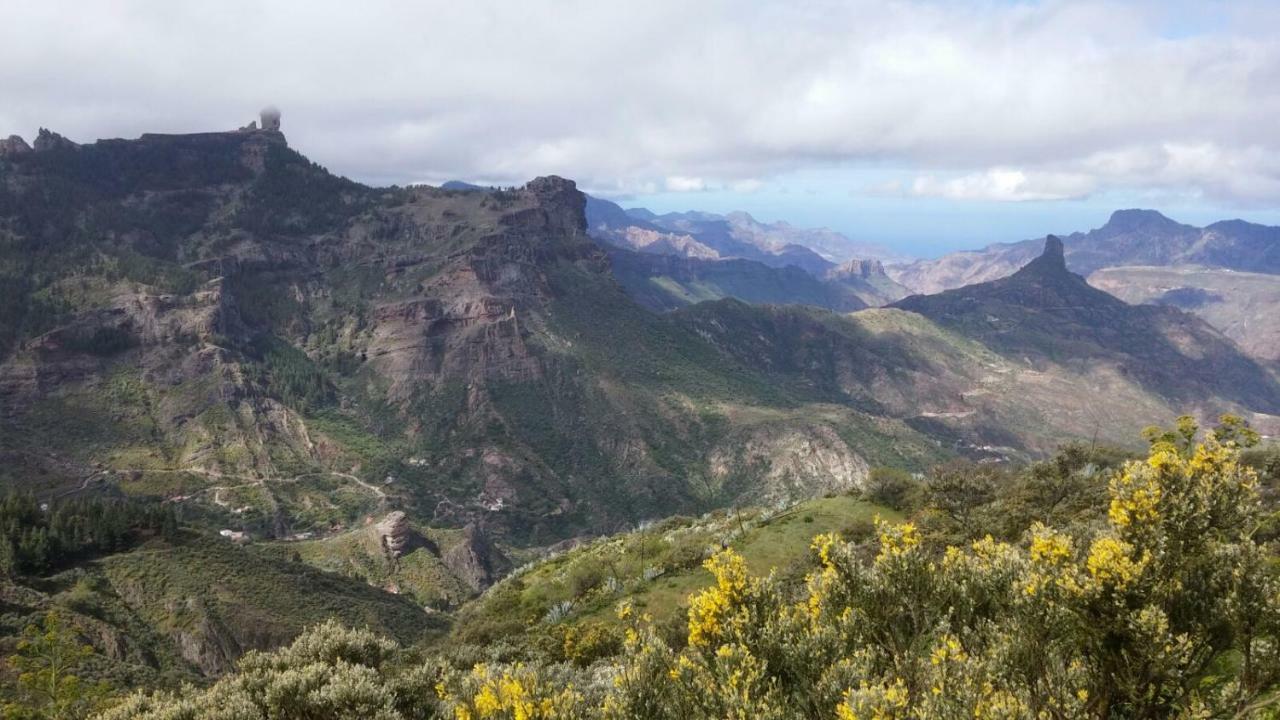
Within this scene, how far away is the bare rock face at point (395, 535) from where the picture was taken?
125562 mm

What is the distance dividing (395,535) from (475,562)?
15.9 metres

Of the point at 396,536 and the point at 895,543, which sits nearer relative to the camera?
the point at 895,543

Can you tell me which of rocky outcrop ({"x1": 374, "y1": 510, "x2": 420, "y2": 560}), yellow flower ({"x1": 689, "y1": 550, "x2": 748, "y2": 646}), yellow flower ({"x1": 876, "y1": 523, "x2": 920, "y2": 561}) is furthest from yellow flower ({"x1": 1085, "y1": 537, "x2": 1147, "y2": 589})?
rocky outcrop ({"x1": 374, "y1": 510, "x2": 420, "y2": 560})

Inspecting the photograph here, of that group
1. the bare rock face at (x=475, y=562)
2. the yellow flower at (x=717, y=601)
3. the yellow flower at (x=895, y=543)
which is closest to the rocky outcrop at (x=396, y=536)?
the bare rock face at (x=475, y=562)

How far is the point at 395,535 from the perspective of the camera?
12688 cm

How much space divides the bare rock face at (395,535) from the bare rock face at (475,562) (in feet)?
26.2

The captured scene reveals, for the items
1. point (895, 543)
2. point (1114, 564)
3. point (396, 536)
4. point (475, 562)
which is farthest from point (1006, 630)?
point (396, 536)

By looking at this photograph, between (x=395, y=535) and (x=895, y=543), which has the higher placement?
(x=895, y=543)

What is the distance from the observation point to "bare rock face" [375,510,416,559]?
125562mm

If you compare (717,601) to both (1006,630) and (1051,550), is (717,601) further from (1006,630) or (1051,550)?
(1051,550)

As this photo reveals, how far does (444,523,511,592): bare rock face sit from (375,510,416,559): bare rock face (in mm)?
7971

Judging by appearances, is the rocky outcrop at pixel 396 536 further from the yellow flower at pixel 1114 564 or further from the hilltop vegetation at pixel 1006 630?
the yellow flower at pixel 1114 564

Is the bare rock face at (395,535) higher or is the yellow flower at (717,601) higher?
the yellow flower at (717,601)

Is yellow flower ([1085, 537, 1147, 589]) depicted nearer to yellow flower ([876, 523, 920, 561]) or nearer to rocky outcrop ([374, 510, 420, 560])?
yellow flower ([876, 523, 920, 561])
